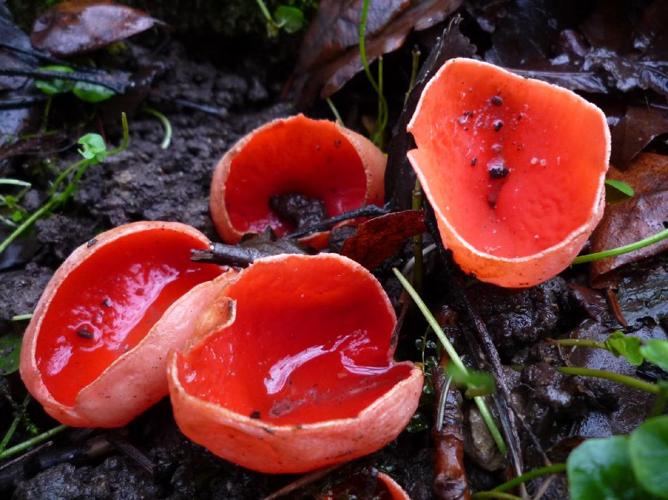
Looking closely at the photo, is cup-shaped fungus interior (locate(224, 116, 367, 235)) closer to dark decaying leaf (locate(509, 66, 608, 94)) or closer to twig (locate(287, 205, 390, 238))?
twig (locate(287, 205, 390, 238))

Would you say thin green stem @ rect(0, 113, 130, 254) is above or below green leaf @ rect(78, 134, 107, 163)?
below

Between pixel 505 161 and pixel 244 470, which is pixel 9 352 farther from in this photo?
pixel 505 161

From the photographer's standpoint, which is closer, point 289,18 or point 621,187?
point 621,187

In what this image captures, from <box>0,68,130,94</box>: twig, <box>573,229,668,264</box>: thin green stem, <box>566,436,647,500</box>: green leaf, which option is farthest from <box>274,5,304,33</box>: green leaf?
<box>566,436,647,500</box>: green leaf

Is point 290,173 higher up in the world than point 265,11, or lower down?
lower down

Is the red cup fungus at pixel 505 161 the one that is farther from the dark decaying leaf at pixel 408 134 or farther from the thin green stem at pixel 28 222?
the thin green stem at pixel 28 222

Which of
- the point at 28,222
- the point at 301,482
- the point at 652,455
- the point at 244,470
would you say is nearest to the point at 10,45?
the point at 28,222

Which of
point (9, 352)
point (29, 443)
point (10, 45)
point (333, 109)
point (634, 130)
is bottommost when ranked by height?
point (29, 443)
